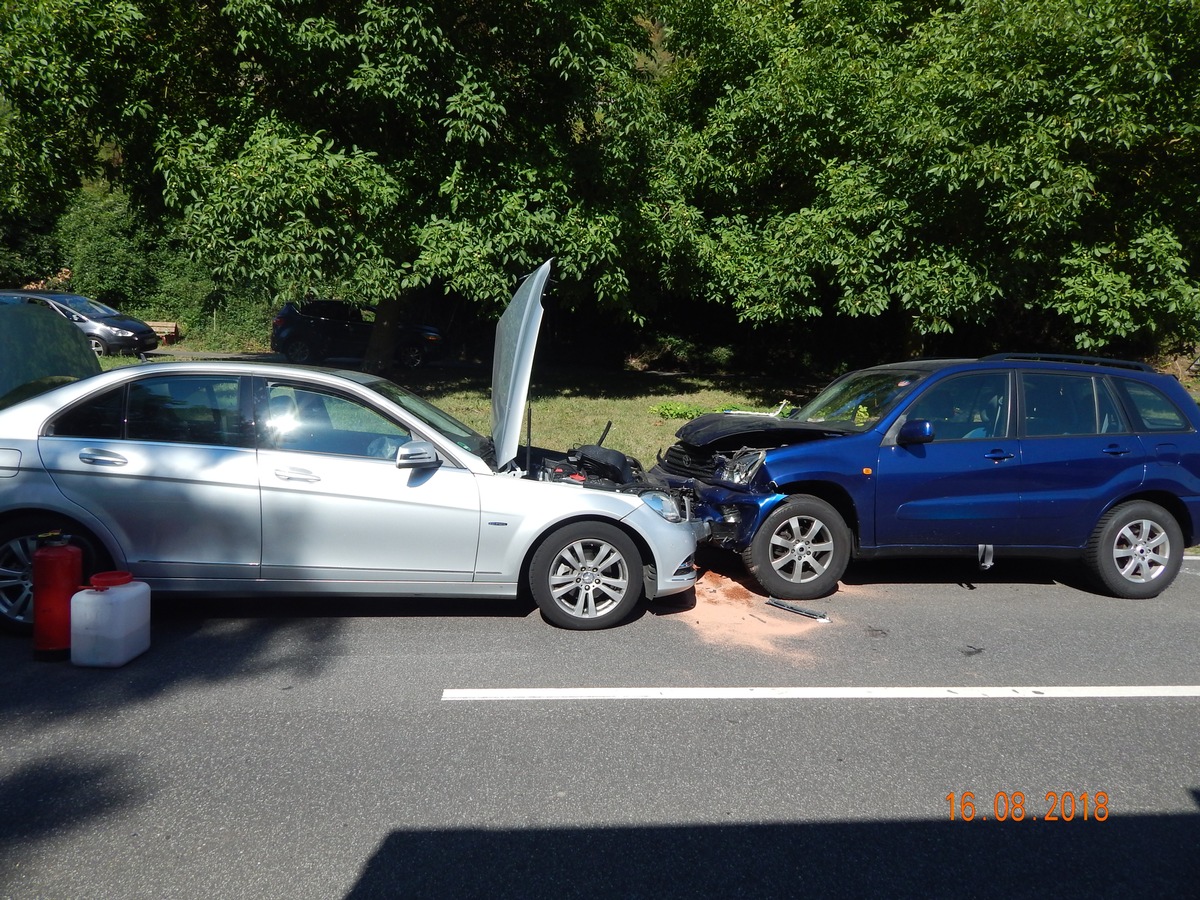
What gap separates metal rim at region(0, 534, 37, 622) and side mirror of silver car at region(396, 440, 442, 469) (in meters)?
2.17

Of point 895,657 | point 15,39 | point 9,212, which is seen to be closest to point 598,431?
point 895,657

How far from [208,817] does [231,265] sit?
9843 mm

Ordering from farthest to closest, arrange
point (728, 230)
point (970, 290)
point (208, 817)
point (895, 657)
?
point (728, 230), point (970, 290), point (895, 657), point (208, 817)

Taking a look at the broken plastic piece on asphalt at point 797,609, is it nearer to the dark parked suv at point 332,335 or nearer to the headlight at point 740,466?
the headlight at point 740,466

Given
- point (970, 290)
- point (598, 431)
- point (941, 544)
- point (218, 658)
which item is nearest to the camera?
point (218, 658)

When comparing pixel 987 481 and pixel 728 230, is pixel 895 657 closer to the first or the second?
pixel 987 481

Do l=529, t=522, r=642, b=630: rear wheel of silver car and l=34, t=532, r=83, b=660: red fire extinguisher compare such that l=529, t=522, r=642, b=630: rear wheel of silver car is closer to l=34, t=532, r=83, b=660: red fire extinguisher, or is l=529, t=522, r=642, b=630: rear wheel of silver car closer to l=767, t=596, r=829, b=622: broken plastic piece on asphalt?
l=767, t=596, r=829, b=622: broken plastic piece on asphalt

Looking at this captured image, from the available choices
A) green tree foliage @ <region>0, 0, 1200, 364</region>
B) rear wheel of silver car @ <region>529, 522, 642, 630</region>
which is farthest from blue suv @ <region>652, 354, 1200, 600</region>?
green tree foliage @ <region>0, 0, 1200, 364</region>

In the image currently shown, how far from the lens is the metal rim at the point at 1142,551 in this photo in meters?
6.86

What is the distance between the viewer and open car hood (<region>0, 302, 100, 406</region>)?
22.2 feet

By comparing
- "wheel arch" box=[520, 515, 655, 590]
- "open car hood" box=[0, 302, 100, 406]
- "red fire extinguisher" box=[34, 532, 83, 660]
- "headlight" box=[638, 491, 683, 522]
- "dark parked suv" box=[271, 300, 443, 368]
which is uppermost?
"dark parked suv" box=[271, 300, 443, 368]

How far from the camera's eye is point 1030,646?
5.68 meters

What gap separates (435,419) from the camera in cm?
629

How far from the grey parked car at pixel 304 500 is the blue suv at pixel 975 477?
3.54 feet
